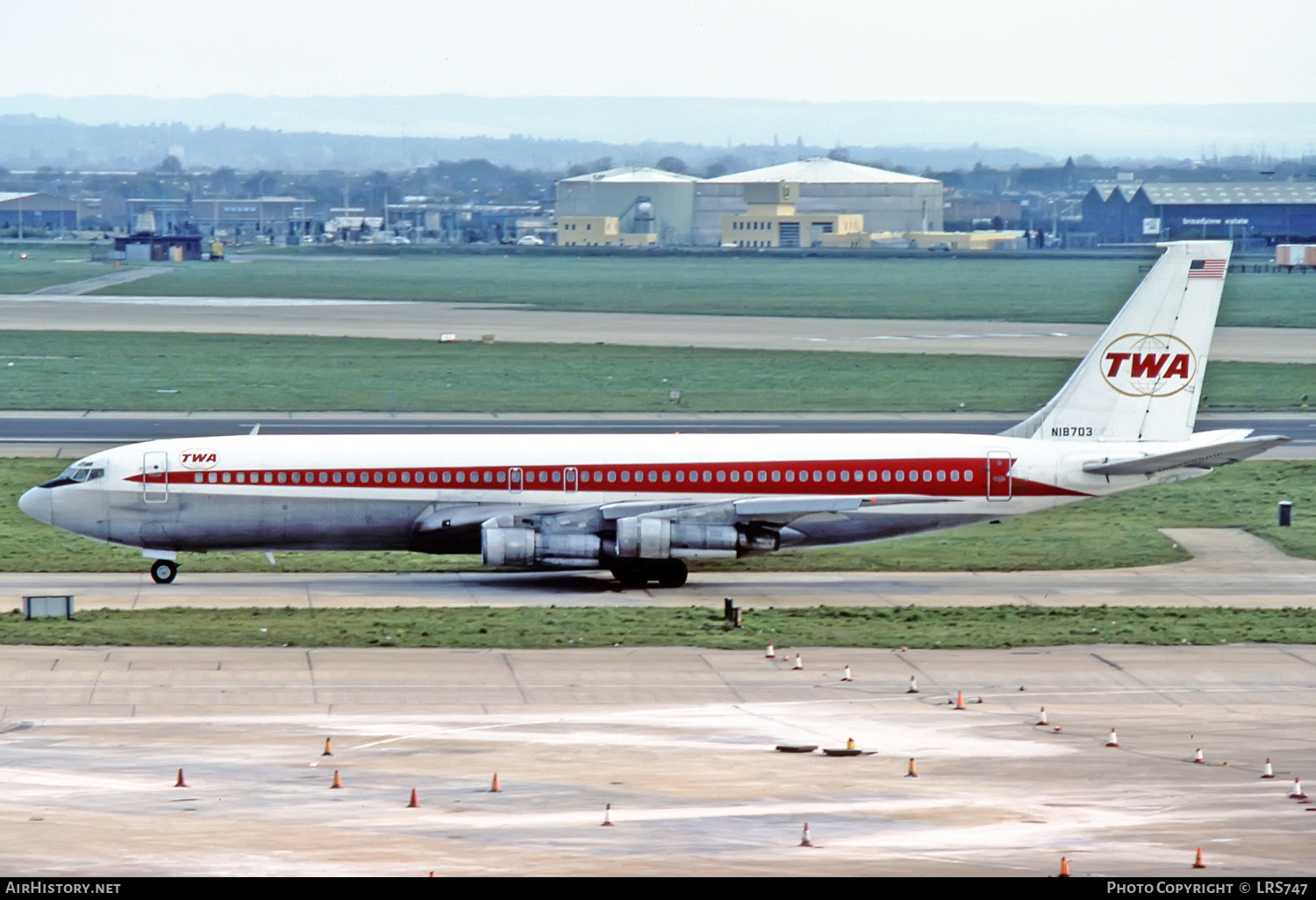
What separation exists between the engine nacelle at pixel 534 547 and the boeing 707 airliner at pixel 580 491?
5cm

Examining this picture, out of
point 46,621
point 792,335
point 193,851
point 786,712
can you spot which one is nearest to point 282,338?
point 792,335

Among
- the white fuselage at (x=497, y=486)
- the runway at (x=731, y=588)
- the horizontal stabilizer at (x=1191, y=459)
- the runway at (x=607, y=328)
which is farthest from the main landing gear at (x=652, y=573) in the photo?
the runway at (x=607, y=328)

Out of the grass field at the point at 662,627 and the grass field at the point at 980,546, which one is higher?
the grass field at the point at 662,627

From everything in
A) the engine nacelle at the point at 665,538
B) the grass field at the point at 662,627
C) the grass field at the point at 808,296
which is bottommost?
the grass field at the point at 808,296

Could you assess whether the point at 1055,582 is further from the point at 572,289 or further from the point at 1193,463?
the point at 572,289

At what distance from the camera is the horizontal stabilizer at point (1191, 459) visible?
46.3 m

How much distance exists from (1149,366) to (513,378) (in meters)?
53.7

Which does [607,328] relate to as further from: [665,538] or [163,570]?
[665,538]

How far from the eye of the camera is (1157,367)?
49.9 m

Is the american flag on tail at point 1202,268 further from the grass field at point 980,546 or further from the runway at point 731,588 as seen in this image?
the grass field at point 980,546

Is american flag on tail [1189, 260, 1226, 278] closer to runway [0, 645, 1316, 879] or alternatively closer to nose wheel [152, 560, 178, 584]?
runway [0, 645, 1316, 879]

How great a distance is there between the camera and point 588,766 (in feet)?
93.9

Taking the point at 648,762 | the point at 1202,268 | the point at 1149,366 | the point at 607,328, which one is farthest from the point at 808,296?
the point at 648,762

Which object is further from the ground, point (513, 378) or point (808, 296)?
point (513, 378)
